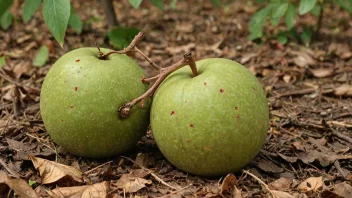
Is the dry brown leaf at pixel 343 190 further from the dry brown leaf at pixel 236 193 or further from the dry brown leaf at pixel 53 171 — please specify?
the dry brown leaf at pixel 53 171

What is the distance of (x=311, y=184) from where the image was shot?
250cm

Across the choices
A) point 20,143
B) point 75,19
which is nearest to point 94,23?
point 75,19

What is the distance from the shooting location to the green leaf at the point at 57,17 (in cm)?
274

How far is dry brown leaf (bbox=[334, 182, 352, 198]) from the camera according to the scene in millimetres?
2373

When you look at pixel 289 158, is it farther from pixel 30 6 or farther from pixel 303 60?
pixel 30 6

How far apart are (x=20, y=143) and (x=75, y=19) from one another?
2.04 m

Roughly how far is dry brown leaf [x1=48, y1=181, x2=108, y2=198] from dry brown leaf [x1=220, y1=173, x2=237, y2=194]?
0.61 metres

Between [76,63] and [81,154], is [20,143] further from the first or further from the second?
[76,63]

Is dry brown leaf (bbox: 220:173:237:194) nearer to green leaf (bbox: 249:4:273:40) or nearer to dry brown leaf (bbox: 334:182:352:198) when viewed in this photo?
dry brown leaf (bbox: 334:182:352:198)

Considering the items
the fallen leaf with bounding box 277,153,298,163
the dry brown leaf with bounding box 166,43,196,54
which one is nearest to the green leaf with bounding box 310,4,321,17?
the dry brown leaf with bounding box 166,43,196,54

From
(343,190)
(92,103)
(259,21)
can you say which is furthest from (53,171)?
(259,21)

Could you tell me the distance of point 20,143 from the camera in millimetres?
2943

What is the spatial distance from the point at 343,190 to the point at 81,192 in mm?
1365

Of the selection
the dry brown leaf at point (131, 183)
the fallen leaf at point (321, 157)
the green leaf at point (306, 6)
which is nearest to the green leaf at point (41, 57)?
the dry brown leaf at point (131, 183)
